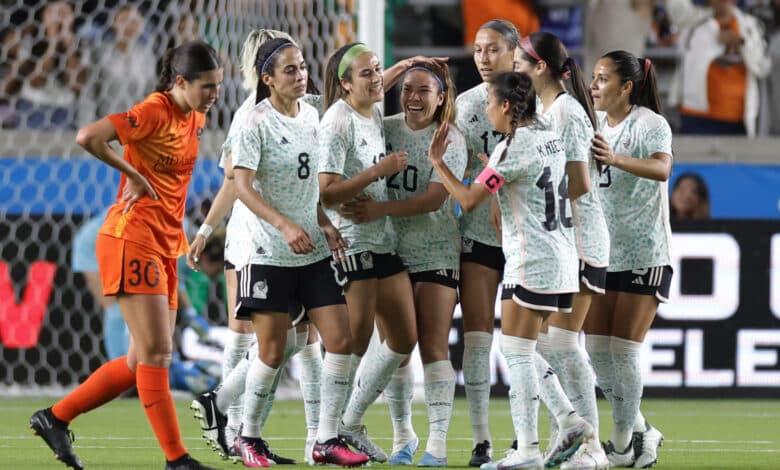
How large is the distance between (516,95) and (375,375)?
151 cm

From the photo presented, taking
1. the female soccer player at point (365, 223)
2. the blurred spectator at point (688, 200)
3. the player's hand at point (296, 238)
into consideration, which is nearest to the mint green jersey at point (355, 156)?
the female soccer player at point (365, 223)

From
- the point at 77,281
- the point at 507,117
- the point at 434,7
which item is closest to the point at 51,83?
the point at 77,281

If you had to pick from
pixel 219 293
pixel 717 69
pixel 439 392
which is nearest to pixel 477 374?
pixel 439 392

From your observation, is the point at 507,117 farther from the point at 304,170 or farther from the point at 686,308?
the point at 686,308

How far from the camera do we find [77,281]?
1066 cm

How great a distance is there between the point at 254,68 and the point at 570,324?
1899 millimetres

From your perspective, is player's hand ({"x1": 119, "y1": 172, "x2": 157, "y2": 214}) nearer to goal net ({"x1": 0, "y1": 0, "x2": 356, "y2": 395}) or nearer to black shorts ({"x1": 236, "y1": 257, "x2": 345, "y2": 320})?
black shorts ({"x1": 236, "y1": 257, "x2": 345, "y2": 320})

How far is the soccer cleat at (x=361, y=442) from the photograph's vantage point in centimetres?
666

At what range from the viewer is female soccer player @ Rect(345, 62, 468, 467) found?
6.44 meters

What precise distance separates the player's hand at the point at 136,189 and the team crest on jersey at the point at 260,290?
0.61 metres

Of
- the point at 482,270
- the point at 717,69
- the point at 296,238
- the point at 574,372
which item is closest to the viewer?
the point at 296,238

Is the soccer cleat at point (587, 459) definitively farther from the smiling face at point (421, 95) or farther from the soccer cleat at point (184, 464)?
the smiling face at point (421, 95)

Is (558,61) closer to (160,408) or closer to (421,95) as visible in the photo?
(421,95)

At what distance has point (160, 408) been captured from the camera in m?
5.66
